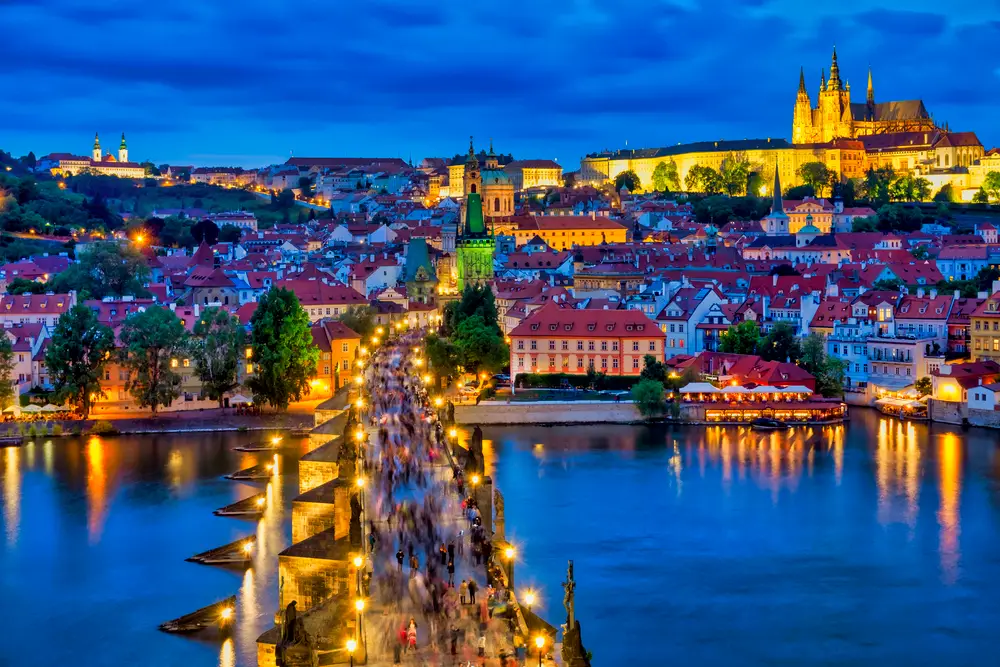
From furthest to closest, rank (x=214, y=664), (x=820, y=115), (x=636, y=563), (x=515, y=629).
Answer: (x=820, y=115), (x=636, y=563), (x=214, y=664), (x=515, y=629)

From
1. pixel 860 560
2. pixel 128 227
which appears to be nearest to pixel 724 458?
pixel 860 560

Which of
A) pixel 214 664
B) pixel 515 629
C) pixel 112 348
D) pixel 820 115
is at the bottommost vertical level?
pixel 214 664

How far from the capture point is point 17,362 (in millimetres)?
33688

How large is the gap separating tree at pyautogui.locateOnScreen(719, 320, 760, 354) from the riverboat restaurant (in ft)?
10.6

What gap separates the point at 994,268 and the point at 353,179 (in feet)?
224

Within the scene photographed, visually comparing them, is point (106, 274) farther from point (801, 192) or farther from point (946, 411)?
point (801, 192)

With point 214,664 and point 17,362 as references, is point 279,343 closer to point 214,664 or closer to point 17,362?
point 17,362

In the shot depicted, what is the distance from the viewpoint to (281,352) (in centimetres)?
3253

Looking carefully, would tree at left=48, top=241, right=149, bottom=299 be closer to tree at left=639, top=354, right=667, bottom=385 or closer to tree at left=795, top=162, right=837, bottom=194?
tree at left=639, top=354, right=667, bottom=385

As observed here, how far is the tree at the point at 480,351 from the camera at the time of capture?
122ft

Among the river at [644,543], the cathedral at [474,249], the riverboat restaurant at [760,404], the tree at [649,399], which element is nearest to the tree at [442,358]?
the tree at [649,399]

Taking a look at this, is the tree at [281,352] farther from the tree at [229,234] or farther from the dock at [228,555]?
the tree at [229,234]

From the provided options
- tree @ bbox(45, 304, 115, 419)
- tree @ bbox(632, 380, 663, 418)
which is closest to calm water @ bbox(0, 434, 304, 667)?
tree @ bbox(45, 304, 115, 419)

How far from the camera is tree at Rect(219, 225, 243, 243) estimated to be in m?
Answer: 76.6
